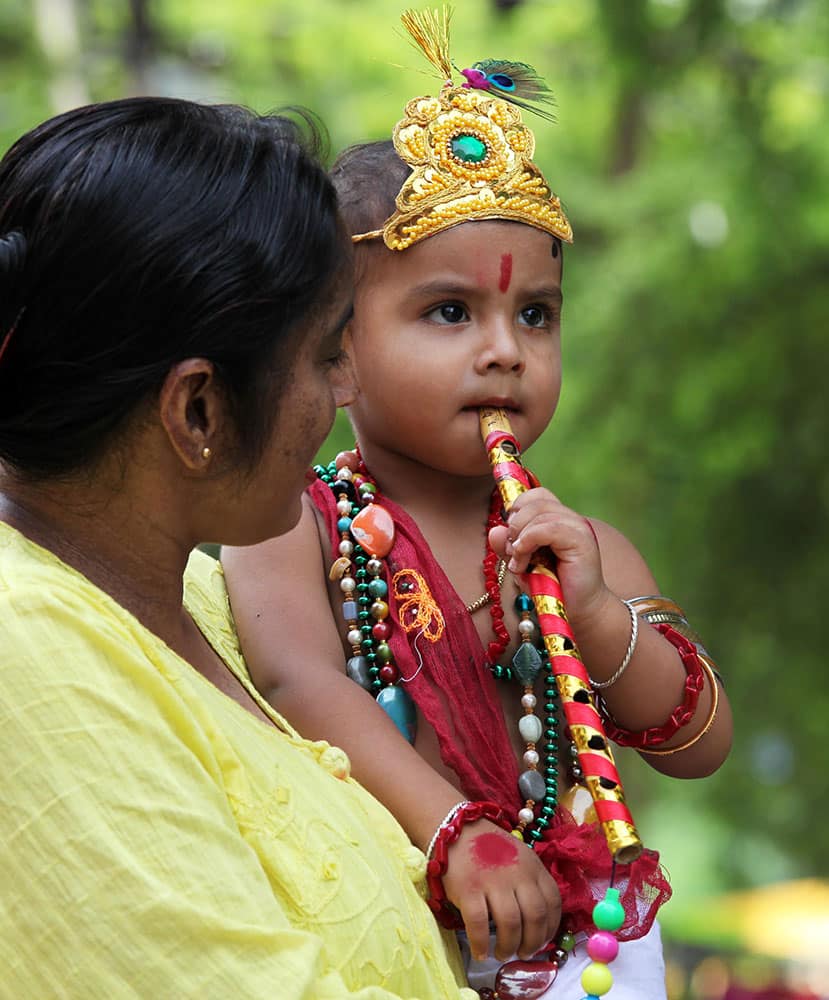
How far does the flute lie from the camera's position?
6.28 ft

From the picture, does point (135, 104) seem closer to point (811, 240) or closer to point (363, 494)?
point (363, 494)

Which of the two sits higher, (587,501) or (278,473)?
(587,501)

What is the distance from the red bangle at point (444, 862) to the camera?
6.93 ft

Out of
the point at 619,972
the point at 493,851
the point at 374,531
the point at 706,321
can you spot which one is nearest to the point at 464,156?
the point at 374,531

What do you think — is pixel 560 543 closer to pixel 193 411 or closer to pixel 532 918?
pixel 532 918

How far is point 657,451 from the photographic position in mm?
6809

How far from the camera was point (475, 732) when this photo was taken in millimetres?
2400

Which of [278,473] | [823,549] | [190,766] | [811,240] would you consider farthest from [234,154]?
[823,549]

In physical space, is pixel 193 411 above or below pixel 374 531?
below

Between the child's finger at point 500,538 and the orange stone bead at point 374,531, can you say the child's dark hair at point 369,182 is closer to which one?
the orange stone bead at point 374,531

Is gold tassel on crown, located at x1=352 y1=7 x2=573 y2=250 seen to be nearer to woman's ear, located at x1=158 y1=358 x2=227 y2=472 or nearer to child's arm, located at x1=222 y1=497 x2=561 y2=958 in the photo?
child's arm, located at x1=222 y1=497 x2=561 y2=958

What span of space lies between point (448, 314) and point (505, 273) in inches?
4.7

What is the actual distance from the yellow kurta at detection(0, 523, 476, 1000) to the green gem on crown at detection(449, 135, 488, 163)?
3.66ft

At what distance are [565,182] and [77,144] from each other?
6.77 metres
